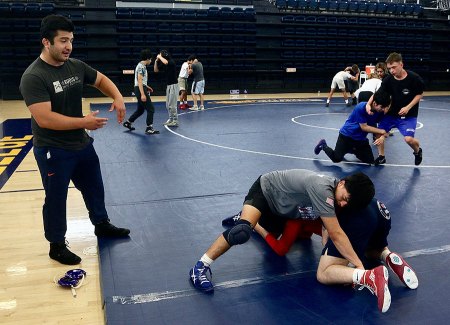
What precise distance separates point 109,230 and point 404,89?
4.93 m

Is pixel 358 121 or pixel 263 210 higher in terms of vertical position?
pixel 358 121

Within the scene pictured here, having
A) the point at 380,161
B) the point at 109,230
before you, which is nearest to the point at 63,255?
the point at 109,230

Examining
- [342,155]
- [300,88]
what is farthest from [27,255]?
[300,88]

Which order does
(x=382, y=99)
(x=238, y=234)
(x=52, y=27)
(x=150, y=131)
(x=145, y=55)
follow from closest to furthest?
1. (x=238, y=234)
2. (x=52, y=27)
3. (x=382, y=99)
4. (x=145, y=55)
5. (x=150, y=131)

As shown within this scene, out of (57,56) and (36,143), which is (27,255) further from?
(57,56)

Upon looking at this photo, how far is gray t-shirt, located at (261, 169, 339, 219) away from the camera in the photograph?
296cm

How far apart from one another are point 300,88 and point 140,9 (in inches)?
306

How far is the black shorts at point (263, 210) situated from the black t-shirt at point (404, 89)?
12.5ft

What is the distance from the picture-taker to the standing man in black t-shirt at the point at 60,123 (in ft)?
10.4

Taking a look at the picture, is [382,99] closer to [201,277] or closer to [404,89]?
[404,89]

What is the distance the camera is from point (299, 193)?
3254 millimetres

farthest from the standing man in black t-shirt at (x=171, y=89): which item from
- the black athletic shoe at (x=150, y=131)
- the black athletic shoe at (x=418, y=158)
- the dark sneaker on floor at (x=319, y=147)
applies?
the black athletic shoe at (x=418, y=158)

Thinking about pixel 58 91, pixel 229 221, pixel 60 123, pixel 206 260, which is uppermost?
pixel 58 91

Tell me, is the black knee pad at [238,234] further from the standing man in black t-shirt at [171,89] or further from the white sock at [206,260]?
the standing man in black t-shirt at [171,89]
